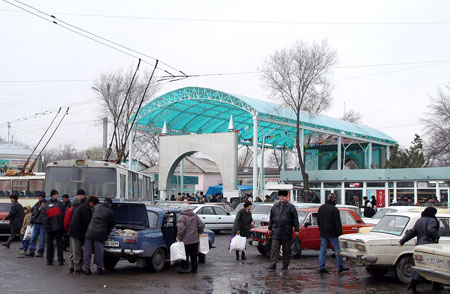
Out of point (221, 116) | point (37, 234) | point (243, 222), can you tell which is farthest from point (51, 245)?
point (221, 116)

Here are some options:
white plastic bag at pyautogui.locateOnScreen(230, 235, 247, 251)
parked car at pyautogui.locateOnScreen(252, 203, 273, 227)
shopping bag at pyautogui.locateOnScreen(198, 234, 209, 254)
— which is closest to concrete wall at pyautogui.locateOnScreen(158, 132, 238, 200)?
parked car at pyautogui.locateOnScreen(252, 203, 273, 227)

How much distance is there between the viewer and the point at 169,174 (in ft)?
143

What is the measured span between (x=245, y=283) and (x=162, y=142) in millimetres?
33502

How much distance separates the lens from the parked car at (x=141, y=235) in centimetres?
1187

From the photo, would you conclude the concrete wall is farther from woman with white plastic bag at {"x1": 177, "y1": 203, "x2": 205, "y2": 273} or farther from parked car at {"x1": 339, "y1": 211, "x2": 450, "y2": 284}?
parked car at {"x1": 339, "y1": 211, "x2": 450, "y2": 284}

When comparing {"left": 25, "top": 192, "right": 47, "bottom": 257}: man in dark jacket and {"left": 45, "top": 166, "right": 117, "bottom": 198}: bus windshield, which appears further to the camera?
{"left": 45, "top": 166, "right": 117, "bottom": 198}: bus windshield

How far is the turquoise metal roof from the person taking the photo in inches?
1522

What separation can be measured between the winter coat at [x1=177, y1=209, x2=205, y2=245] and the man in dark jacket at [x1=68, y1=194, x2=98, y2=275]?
2.06 meters

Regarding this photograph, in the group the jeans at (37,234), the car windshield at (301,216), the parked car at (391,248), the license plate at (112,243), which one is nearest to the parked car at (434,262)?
the parked car at (391,248)

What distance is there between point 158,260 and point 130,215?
131 centimetres

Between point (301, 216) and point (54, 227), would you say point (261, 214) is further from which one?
point (54, 227)

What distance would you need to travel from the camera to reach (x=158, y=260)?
12.5 metres

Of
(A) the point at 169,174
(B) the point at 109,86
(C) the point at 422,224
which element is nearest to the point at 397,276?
(C) the point at 422,224

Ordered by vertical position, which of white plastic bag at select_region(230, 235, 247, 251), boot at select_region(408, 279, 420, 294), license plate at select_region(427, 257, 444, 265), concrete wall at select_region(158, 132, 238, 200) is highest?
concrete wall at select_region(158, 132, 238, 200)
